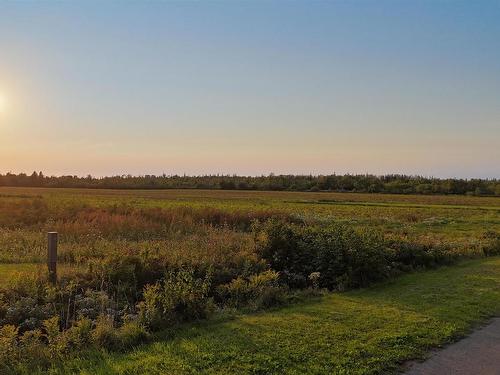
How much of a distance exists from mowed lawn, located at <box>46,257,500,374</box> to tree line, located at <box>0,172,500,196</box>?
10694 centimetres

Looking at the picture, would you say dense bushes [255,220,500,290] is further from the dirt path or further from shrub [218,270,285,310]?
the dirt path

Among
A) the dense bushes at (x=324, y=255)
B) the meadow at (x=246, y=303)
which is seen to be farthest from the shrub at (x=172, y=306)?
the dense bushes at (x=324, y=255)

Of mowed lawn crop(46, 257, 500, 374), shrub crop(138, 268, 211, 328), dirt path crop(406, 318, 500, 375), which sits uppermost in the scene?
shrub crop(138, 268, 211, 328)

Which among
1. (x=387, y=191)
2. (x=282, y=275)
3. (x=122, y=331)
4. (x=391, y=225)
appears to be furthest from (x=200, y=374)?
(x=387, y=191)

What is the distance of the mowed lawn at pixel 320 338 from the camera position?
6680 millimetres

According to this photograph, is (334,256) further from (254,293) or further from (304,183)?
(304,183)

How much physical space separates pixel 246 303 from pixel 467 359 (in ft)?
14.8

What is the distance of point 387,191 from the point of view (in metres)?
116

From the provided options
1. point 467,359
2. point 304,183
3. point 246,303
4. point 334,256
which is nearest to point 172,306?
point 246,303

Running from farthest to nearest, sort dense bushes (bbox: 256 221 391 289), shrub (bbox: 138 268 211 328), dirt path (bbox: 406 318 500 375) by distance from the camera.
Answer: dense bushes (bbox: 256 221 391 289), shrub (bbox: 138 268 211 328), dirt path (bbox: 406 318 500 375)

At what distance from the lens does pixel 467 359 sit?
7352 mm

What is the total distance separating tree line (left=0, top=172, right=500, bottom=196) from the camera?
377ft

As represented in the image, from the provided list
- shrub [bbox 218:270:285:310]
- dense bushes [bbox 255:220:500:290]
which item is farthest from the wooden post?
dense bushes [bbox 255:220:500:290]

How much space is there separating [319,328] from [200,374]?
277cm
